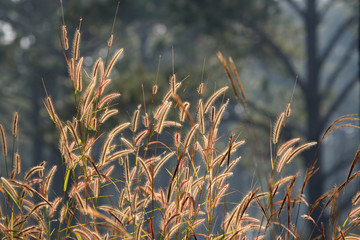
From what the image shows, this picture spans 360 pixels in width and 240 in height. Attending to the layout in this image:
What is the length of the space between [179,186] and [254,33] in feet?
40.8

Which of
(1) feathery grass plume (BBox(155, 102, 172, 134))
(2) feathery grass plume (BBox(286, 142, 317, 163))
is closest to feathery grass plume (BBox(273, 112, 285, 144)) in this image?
(2) feathery grass plume (BBox(286, 142, 317, 163))

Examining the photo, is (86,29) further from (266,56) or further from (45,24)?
(45,24)

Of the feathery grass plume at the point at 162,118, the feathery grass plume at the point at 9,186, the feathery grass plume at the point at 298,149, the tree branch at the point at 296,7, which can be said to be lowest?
the tree branch at the point at 296,7

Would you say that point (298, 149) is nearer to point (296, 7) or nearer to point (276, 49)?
point (276, 49)

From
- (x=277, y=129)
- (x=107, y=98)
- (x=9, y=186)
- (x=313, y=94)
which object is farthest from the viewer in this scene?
(x=313, y=94)

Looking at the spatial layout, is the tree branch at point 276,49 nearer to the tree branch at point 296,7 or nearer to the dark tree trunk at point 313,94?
the dark tree trunk at point 313,94

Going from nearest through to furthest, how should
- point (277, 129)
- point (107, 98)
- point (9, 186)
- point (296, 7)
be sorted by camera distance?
point (9, 186)
point (277, 129)
point (107, 98)
point (296, 7)

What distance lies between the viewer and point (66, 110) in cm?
1145

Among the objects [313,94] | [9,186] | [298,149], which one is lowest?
[313,94]

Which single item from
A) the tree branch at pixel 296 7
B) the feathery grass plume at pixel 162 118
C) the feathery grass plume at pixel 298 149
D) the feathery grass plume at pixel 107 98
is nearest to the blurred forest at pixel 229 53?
the tree branch at pixel 296 7

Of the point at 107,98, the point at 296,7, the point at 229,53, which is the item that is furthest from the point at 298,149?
the point at 296,7

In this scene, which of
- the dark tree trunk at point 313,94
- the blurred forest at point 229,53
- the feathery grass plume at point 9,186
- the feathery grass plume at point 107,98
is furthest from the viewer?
the dark tree trunk at point 313,94

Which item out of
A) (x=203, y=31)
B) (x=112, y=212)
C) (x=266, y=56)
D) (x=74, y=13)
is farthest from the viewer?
(x=266, y=56)

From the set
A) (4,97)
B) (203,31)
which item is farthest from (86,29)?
(4,97)
